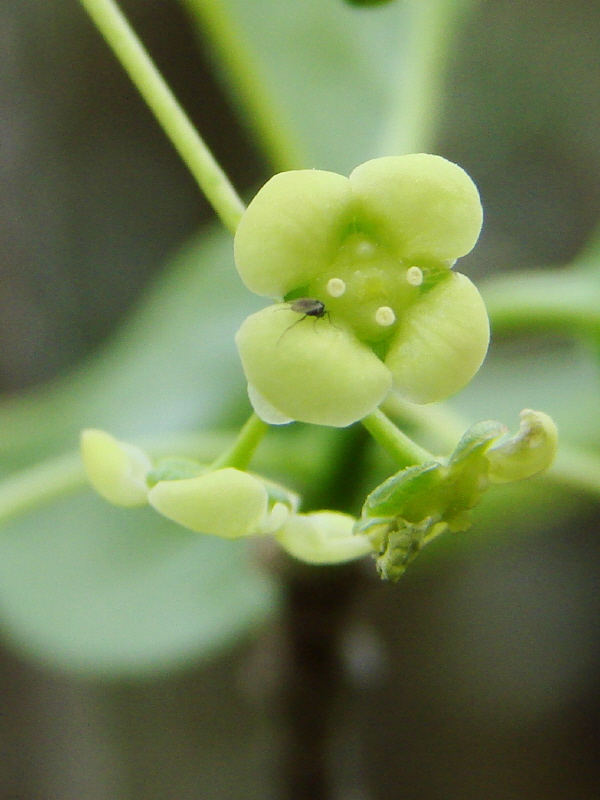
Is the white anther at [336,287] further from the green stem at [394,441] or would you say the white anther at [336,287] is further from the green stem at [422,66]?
the green stem at [422,66]

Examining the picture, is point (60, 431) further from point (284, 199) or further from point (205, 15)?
point (284, 199)

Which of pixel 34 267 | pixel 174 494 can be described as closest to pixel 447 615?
pixel 34 267

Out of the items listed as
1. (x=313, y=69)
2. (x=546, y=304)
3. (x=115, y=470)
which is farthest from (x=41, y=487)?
(x=313, y=69)

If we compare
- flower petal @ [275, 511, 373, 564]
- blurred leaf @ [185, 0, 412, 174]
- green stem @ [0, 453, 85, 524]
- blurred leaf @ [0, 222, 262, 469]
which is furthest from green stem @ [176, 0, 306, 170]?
flower petal @ [275, 511, 373, 564]

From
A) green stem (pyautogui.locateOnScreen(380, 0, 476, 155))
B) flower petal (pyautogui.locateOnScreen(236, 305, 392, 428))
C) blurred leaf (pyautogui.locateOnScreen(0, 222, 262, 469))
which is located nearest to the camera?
flower petal (pyautogui.locateOnScreen(236, 305, 392, 428))

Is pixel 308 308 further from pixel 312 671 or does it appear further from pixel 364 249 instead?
pixel 312 671

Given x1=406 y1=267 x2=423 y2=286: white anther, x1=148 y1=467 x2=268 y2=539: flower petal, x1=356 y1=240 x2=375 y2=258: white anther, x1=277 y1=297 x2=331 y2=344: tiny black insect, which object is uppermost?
x1=356 y1=240 x2=375 y2=258: white anther

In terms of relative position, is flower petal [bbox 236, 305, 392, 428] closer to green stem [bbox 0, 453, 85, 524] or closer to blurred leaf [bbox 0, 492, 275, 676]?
green stem [bbox 0, 453, 85, 524]
